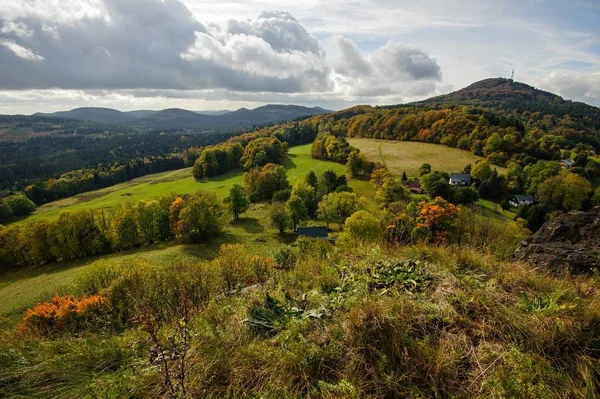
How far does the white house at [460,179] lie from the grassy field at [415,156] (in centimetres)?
478

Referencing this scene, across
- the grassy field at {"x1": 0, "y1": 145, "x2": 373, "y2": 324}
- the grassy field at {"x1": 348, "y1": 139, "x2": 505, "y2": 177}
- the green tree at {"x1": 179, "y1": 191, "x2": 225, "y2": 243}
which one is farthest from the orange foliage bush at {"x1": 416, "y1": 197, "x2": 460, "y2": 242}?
the grassy field at {"x1": 348, "y1": 139, "x2": 505, "y2": 177}

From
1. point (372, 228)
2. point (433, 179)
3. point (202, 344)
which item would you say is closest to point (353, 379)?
point (202, 344)

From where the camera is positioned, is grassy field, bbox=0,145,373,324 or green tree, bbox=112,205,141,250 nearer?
grassy field, bbox=0,145,373,324

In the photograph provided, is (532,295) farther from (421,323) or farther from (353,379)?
(353,379)

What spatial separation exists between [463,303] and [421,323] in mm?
919

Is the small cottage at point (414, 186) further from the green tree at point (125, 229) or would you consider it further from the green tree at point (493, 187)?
the green tree at point (125, 229)

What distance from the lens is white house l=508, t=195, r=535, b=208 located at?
186ft

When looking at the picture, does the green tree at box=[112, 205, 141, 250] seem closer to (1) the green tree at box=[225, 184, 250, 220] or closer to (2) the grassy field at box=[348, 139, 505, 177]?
(1) the green tree at box=[225, 184, 250, 220]

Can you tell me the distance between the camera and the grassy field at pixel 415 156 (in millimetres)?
74750

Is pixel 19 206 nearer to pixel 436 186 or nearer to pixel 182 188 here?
pixel 182 188

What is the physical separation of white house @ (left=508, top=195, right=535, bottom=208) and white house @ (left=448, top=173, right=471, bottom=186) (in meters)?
9.12

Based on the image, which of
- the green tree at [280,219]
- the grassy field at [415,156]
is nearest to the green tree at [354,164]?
the grassy field at [415,156]

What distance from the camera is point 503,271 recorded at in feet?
20.7

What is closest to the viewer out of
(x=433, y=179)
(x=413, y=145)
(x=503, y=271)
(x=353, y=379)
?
(x=353, y=379)
